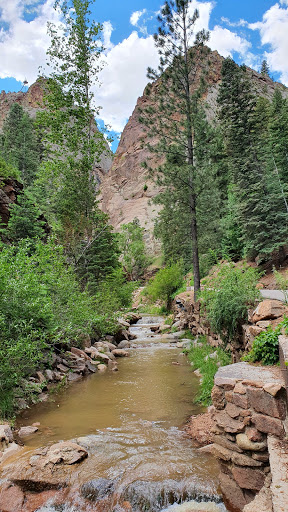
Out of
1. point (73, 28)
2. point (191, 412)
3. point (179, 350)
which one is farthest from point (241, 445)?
point (73, 28)

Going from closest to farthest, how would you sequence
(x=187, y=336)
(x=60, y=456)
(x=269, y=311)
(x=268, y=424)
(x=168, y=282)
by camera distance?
(x=268, y=424) < (x=60, y=456) < (x=269, y=311) < (x=187, y=336) < (x=168, y=282)

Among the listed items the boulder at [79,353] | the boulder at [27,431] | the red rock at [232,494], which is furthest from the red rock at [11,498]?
the boulder at [79,353]

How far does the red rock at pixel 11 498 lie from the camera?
342 cm

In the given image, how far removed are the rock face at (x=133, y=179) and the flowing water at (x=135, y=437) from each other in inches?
1635

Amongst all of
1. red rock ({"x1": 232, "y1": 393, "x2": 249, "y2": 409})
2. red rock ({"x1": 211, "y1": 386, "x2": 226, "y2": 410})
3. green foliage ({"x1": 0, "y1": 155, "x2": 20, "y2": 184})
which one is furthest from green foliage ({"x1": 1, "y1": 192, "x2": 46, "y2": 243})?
red rock ({"x1": 232, "y1": 393, "x2": 249, "y2": 409})

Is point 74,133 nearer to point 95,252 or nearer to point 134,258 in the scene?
point 95,252

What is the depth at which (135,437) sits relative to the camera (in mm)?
4922

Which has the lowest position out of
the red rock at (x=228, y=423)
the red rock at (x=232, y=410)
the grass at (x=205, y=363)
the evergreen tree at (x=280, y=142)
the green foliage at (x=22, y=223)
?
the grass at (x=205, y=363)

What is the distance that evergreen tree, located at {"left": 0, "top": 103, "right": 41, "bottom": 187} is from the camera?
30.2 meters

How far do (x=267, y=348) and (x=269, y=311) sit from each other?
3.70ft

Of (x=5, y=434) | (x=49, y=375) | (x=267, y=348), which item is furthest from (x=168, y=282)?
(x=5, y=434)

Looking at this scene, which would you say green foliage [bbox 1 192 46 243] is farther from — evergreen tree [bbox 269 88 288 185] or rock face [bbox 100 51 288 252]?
rock face [bbox 100 51 288 252]

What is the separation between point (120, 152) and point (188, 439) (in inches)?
2795

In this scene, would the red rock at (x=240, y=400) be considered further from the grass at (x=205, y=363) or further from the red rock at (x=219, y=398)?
the grass at (x=205, y=363)
